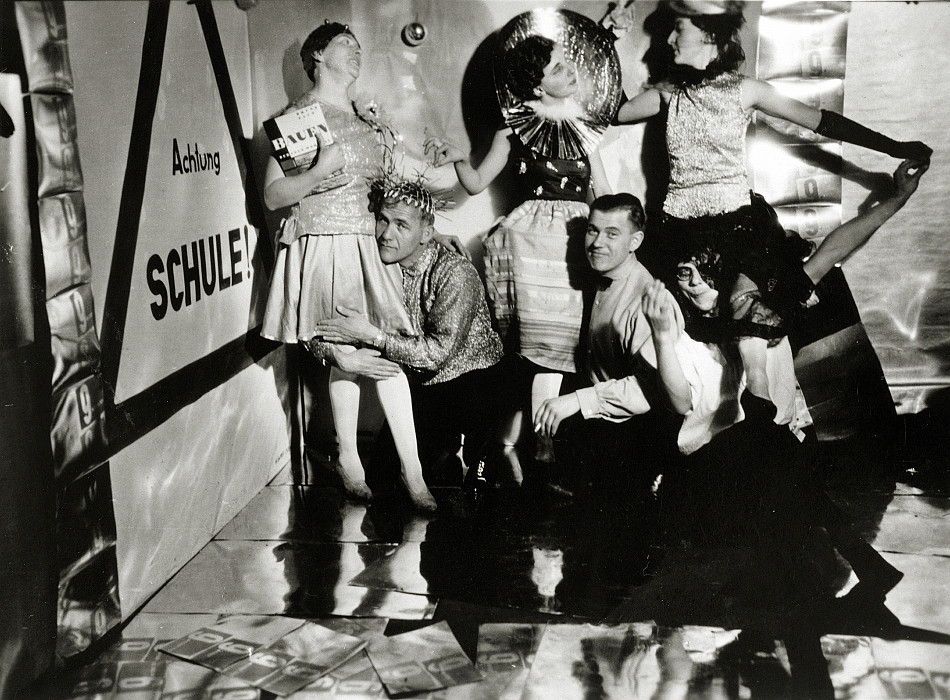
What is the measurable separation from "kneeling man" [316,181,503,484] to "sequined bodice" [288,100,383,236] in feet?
0.18

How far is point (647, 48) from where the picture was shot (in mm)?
2768

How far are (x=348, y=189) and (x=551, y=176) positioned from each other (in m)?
0.68

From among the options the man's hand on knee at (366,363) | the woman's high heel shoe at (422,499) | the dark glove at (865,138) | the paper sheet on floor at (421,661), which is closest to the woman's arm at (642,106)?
the dark glove at (865,138)

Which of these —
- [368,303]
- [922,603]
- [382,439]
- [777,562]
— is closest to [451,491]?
[382,439]

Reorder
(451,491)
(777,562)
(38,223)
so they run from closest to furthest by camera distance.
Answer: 1. (38,223)
2. (777,562)
3. (451,491)

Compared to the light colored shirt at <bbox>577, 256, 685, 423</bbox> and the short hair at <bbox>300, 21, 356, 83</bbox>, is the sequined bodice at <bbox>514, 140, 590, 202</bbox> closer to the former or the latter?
the light colored shirt at <bbox>577, 256, 685, 423</bbox>

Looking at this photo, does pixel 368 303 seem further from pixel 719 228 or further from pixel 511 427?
pixel 719 228

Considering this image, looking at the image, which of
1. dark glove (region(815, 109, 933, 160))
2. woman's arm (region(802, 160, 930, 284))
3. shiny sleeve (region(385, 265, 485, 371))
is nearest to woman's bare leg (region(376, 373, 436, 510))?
shiny sleeve (region(385, 265, 485, 371))

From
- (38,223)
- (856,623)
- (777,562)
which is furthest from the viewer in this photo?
(777,562)

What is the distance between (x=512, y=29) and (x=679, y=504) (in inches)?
66.2

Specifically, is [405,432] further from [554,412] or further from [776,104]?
[776,104]

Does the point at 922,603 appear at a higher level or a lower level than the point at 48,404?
lower

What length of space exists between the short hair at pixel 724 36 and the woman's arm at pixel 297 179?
123 cm

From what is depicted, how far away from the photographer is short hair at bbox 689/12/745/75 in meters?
2.71
